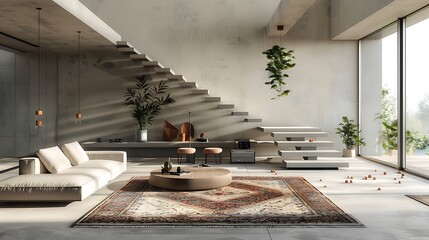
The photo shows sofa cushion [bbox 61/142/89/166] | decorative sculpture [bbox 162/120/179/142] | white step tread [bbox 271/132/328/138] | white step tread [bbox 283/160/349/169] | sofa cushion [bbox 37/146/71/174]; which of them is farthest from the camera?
decorative sculpture [bbox 162/120/179/142]

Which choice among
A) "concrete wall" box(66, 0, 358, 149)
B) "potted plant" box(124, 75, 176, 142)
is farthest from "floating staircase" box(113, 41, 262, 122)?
"concrete wall" box(66, 0, 358, 149)

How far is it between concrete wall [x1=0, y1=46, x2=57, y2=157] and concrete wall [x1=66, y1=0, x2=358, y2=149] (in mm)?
446

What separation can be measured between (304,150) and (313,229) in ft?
17.5

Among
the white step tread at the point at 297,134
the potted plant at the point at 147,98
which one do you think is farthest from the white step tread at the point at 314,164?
the potted plant at the point at 147,98

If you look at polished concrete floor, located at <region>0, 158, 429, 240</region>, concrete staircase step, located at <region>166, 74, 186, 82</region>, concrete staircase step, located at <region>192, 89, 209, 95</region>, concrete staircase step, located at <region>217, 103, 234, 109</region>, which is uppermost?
concrete staircase step, located at <region>166, 74, 186, 82</region>

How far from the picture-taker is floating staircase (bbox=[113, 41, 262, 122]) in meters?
10.3

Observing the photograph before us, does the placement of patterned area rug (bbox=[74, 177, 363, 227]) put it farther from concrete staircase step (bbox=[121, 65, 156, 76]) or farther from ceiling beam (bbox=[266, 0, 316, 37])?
concrete staircase step (bbox=[121, 65, 156, 76])

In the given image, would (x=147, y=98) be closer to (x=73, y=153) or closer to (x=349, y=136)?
(x=73, y=153)

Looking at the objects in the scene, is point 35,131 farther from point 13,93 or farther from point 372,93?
point 372,93

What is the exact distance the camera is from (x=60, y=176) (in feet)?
19.1

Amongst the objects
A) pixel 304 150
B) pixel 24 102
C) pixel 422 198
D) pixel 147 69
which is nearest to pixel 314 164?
pixel 304 150

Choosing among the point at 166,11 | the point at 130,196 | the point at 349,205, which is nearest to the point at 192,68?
the point at 166,11

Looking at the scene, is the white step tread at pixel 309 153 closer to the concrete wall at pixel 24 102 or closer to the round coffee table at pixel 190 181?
the round coffee table at pixel 190 181

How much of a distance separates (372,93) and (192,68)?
188 inches
